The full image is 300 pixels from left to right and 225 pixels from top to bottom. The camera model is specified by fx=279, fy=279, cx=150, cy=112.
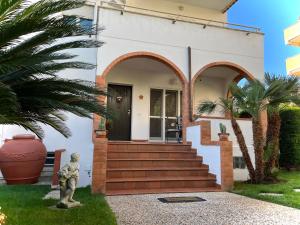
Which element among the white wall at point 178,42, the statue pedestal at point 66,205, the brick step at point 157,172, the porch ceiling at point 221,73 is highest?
the white wall at point 178,42

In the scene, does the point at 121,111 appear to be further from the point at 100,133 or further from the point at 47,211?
the point at 47,211

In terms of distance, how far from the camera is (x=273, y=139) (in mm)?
9273

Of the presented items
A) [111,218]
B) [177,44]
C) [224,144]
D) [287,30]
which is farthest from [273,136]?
[287,30]

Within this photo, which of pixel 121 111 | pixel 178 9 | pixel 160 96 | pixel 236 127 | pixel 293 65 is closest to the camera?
pixel 236 127

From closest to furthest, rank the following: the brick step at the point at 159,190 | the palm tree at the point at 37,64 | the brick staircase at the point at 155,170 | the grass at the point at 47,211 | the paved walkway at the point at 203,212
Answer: the palm tree at the point at 37,64 < the grass at the point at 47,211 < the paved walkway at the point at 203,212 < the brick step at the point at 159,190 < the brick staircase at the point at 155,170

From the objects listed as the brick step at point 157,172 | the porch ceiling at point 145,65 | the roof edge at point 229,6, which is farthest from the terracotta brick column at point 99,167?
the roof edge at point 229,6

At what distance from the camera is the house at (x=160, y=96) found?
26.9 ft

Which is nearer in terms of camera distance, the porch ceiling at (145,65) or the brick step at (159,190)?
the brick step at (159,190)

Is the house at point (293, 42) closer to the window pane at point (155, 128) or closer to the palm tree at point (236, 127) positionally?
the window pane at point (155, 128)

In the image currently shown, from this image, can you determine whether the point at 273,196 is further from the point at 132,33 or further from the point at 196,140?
the point at 132,33

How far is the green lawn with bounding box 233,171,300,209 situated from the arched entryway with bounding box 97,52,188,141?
15.5 ft

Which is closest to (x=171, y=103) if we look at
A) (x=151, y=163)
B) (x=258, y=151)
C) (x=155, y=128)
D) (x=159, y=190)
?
(x=155, y=128)

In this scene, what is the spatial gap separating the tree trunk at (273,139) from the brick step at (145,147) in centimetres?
265

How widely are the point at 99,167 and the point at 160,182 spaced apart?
1.85 meters
